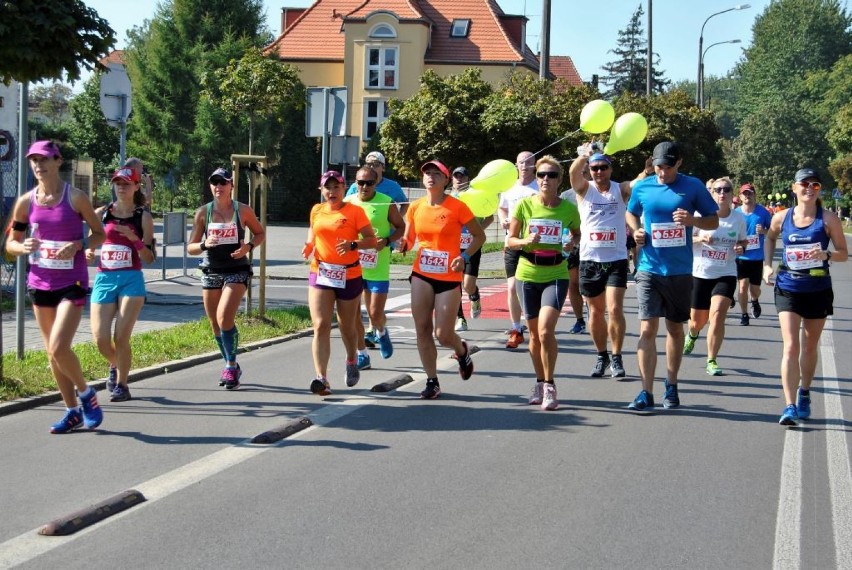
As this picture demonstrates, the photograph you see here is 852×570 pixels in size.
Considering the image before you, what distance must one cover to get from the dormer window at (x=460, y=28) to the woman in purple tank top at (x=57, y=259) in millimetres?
59025

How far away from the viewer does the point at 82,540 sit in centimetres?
548

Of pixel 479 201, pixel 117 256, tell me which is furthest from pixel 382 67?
pixel 117 256

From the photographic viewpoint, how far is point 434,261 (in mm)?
9367

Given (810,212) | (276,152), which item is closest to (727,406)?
(810,212)

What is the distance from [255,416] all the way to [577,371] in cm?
381

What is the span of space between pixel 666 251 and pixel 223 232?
12.3 ft

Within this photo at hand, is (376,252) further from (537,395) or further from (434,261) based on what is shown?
(537,395)

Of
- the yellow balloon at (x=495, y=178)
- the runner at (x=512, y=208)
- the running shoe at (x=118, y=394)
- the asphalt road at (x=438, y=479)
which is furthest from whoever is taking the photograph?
the runner at (x=512, y=208)

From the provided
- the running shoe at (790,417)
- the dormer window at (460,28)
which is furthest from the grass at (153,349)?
the dormer window at (460,28)

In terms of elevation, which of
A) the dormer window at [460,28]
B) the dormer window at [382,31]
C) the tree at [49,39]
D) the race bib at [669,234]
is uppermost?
the dormer window at [460,28]

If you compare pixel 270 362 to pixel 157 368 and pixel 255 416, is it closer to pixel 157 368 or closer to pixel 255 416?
pixel 157 368

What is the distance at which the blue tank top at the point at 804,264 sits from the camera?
859 centimetres

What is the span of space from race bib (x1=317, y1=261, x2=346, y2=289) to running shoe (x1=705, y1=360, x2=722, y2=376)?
13.0 ft

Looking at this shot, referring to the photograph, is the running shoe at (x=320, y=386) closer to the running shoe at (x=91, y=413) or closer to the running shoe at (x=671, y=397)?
the running shoe at (x=91, y=413)
